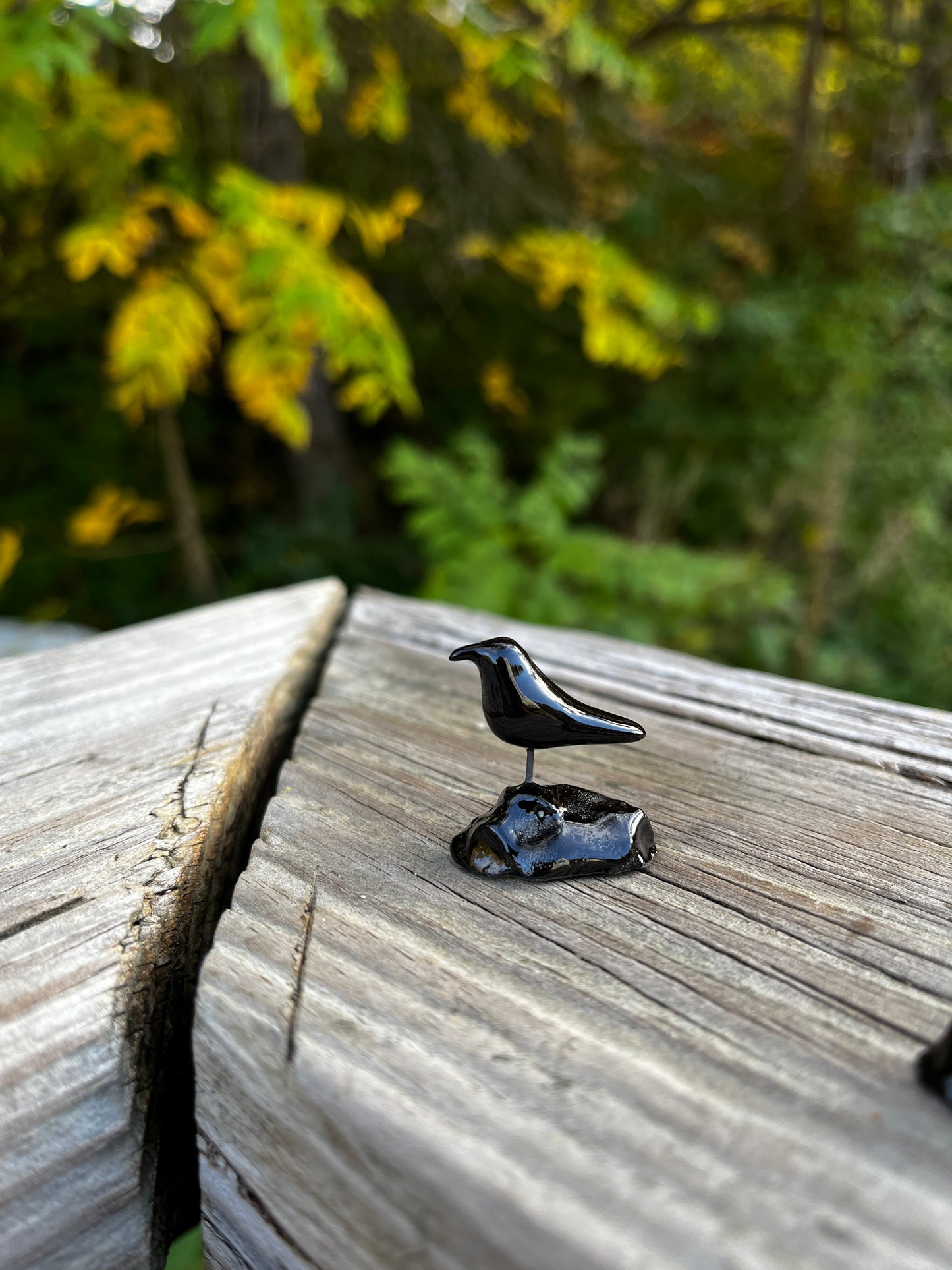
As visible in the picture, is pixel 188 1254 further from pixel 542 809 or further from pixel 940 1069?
pixel 940 1069

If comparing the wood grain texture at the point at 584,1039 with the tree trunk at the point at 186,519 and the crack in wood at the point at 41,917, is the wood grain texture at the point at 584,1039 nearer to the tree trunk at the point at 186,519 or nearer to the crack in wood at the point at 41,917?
the crack in wood at the point at 41,917

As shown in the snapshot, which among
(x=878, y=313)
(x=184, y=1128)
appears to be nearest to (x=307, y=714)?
(x=184, y=1128)

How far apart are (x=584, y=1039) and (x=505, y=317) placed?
5.96 m

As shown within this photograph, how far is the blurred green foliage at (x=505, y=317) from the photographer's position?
3.39 m

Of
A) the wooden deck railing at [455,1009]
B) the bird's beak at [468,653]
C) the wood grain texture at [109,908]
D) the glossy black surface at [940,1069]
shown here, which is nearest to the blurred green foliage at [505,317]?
the wood grain texture at [109,908]

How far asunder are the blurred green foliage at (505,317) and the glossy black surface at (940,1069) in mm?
2573

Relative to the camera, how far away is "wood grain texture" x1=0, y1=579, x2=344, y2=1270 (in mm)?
613

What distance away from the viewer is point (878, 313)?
4.78 m

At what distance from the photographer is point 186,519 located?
5242 mm

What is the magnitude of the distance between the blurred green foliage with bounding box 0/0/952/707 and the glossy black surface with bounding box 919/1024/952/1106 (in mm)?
2573

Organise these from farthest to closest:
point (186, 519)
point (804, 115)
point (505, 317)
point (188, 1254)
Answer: point (505, 317), point (186, 519), point (804, 115), point (188, 1254)

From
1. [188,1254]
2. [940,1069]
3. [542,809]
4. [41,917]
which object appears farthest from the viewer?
[188,1254]

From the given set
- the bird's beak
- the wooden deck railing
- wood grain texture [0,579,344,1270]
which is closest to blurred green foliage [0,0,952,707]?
wood grain texture [0,579,344,1270]

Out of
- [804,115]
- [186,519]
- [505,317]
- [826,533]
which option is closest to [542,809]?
[826,533]
